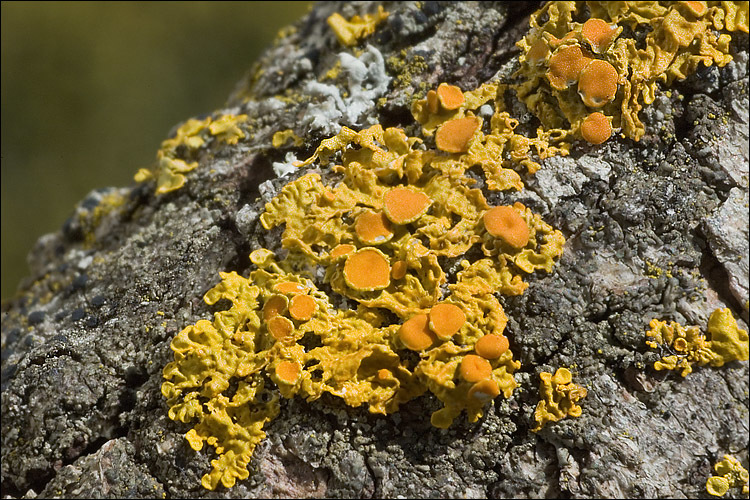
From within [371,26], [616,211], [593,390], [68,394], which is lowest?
[593,390]

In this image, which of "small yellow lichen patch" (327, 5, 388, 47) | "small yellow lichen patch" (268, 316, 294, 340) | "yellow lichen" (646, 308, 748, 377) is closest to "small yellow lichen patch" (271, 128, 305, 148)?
"small yellow lichen patch" (327, 5, 388, 47)

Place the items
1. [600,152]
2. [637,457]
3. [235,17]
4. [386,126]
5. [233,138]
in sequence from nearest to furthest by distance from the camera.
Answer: [637,457], [600,152], [386,126], [233,138], [235,17]

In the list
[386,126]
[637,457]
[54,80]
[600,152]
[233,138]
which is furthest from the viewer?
[54,80]

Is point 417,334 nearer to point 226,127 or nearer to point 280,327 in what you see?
point 280,327

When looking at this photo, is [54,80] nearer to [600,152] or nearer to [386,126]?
[386,126]

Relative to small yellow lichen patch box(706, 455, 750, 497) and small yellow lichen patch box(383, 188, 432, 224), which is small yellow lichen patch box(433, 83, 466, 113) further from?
small yellow lichen patch box(706, 455, 750, 497)

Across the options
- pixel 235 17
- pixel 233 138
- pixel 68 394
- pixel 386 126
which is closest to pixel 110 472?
pixel 68 394
